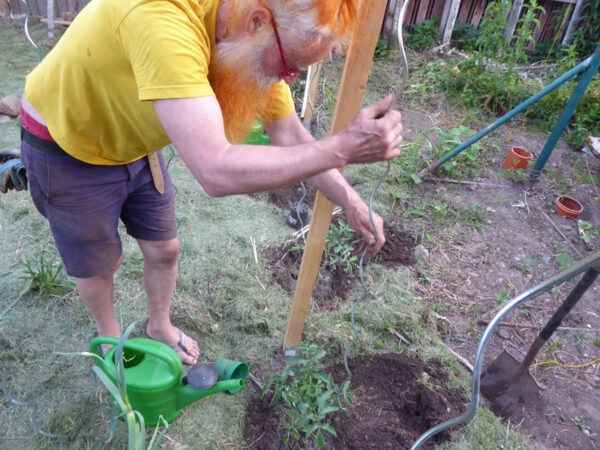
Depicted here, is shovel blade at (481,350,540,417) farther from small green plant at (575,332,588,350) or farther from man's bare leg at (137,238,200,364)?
man's bare leg at (137,238,200,364)

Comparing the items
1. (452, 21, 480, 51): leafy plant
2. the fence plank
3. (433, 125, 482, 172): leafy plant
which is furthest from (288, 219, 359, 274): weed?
the fence plank

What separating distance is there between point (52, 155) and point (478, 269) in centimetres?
271

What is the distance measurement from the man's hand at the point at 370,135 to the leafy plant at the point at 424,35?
6257 mm

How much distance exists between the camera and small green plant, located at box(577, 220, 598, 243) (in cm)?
344

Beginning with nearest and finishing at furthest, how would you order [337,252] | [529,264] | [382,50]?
[337,252] → [529,264] → [382,50]

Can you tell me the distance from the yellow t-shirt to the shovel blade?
167 cm

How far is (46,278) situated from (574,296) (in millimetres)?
2628

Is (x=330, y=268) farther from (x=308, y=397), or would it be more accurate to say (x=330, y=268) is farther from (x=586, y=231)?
(x=586, y=231)

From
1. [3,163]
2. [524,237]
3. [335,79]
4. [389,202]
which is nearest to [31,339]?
[3,163]

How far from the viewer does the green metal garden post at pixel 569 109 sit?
352 centimetres

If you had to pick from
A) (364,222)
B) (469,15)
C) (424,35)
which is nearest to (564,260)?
(364,222)

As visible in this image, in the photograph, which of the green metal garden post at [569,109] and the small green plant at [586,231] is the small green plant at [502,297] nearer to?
the small green plant at [586,231]

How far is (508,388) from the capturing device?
2166 millimetres

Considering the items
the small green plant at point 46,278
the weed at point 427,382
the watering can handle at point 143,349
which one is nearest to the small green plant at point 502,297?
the weed at point 427,382
